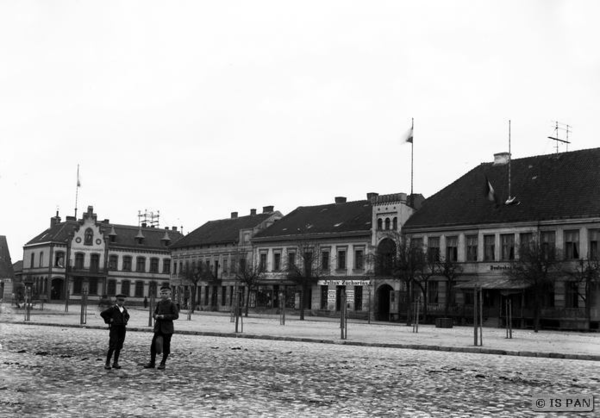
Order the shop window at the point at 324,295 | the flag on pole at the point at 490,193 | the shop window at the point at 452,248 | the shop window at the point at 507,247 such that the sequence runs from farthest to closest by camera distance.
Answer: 1. the shop window at the point at 324,295
2. the shop window at the point at 452,248
3. the shop window at the point at 507,247
4. the flag on pole at the point at 490,193

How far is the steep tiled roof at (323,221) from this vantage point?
63.9m

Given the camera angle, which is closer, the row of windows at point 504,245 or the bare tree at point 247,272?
the row of windows at point 504,245

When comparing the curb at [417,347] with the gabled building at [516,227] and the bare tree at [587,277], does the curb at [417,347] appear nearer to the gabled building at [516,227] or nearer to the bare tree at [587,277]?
the gabled building at [516,227]

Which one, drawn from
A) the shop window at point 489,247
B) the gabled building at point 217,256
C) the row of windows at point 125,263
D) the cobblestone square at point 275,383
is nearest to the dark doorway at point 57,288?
the row of windows at point 125,263

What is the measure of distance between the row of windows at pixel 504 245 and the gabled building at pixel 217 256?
23.4 m

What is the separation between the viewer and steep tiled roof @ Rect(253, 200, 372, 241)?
63938 mm

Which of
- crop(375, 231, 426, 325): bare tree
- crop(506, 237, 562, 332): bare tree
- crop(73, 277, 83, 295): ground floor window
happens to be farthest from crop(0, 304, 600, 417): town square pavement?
crop(73, 277, 83, 295): ground floor window

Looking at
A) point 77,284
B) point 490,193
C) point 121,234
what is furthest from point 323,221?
point 121,234

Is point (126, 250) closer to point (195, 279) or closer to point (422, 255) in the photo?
point (195, 279)

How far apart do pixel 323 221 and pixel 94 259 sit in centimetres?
3997

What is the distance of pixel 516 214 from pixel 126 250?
61.1m

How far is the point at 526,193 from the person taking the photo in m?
51.9

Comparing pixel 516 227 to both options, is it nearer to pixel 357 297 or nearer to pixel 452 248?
pixel 452 248

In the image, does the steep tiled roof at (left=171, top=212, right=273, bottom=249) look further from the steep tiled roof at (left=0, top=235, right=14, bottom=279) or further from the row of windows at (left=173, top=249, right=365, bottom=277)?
the steep tiled roof at (left=0, top=235, right=14, bottom=279)
